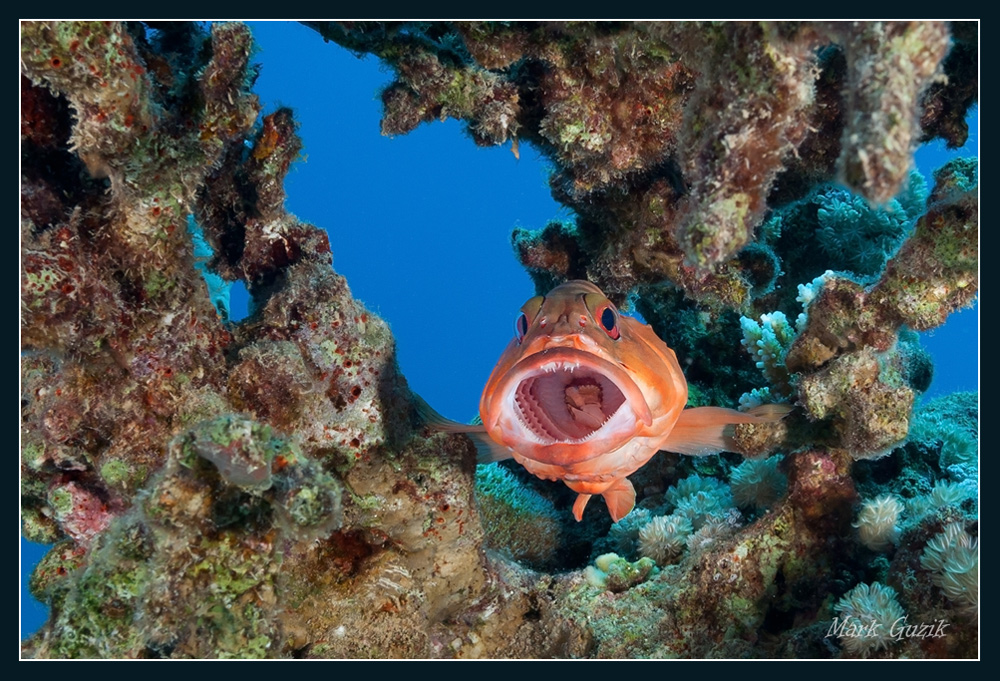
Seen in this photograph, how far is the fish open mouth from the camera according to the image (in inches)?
Answer: 139

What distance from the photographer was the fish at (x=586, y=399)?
328 cm

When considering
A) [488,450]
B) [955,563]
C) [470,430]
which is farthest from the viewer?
[488,450]

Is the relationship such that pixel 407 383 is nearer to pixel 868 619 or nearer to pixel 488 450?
pixel 488 450

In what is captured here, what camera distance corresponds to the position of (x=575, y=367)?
10.7 ft

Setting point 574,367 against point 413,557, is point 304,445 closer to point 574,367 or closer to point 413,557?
point 413,557

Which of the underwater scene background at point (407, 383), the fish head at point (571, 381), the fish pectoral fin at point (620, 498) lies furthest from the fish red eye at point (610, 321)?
the fish pectoral fin at point (620, 498)

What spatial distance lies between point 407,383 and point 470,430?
0.57 m

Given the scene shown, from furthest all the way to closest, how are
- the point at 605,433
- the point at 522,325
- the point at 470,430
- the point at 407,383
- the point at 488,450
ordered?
1. the point at 488,450
2. the point at 407,383
3. the point at 470,430
4. the point at 522,325
5. the point at 605,433

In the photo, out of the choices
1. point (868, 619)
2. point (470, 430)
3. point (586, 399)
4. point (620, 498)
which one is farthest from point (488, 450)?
point (868, 619)

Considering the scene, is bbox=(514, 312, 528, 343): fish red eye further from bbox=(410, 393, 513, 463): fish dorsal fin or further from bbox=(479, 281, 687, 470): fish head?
bbox=(410, 393, 513, 463): fish dorsal fin

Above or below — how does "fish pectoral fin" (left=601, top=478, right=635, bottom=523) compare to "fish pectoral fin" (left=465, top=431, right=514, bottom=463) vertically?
below

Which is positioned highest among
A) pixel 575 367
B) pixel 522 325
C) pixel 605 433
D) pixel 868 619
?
pixel 522 325

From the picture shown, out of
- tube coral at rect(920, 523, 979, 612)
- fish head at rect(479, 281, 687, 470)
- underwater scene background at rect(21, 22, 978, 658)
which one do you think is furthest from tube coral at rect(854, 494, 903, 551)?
fish head at rect(479, 281, 687, 470)

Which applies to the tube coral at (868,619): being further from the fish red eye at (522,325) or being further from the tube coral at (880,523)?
the fish red eye at (522,325)
